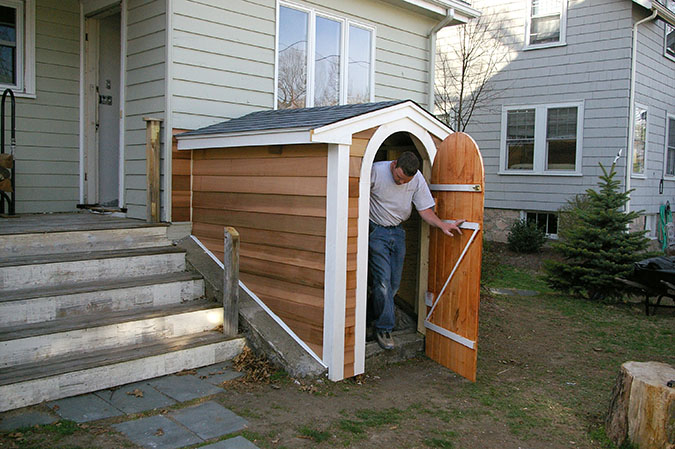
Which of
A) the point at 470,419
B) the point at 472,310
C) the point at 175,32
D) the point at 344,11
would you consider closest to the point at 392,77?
the point at 344,11

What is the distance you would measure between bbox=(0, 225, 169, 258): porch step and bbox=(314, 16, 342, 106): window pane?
10.7 feet

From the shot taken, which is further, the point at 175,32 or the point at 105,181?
the point at 105,181

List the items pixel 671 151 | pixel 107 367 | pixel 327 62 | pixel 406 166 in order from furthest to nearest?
pixel 671 151 < pixel 327 62 < pixel 406 166 < pixel 107 367

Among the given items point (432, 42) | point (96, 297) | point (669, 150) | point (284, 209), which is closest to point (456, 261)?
point (284, 209)

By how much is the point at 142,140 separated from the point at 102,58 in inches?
70.0

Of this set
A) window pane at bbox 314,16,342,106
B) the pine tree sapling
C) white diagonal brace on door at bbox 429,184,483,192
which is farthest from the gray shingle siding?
white diagonal brace on door at bbox 429,184,483,192

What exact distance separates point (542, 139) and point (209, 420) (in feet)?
38.3

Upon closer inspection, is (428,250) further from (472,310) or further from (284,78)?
(284,78)

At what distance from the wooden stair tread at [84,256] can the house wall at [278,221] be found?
50cm

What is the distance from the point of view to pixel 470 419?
4.30 meters

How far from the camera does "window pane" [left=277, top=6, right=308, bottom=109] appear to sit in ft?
25.2

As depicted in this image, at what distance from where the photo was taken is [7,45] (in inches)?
284

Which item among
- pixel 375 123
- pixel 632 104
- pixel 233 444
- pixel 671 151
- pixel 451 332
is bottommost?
pixel 233 444

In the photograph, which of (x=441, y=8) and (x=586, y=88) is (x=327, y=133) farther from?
(x=586, y=88)
